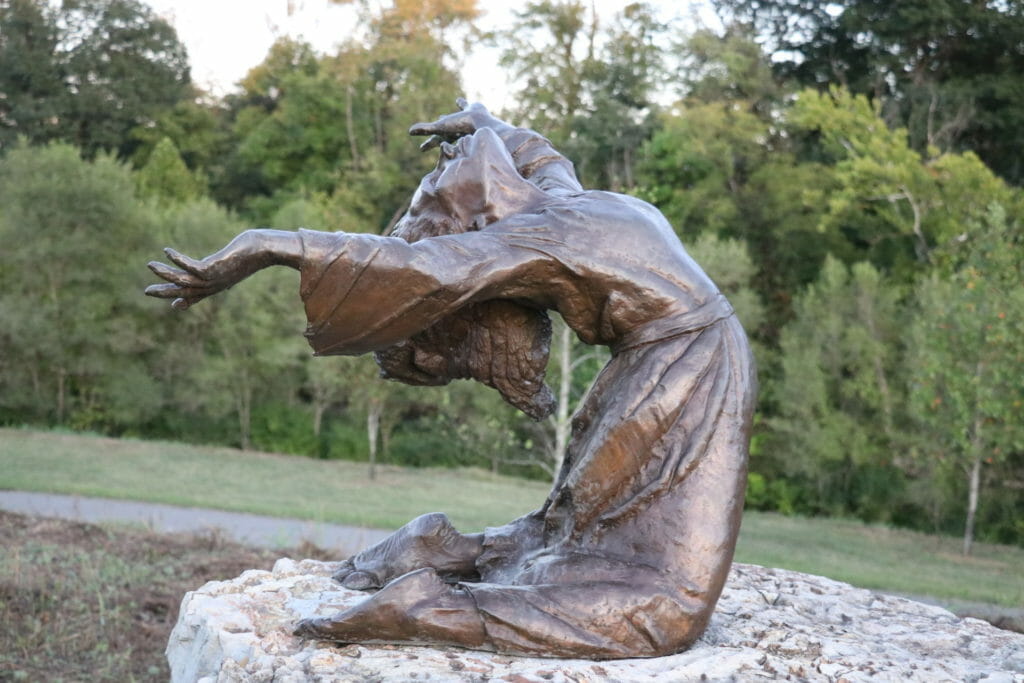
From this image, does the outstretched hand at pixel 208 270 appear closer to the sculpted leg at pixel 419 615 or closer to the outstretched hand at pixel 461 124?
the sculpted leg at pixel 419 615

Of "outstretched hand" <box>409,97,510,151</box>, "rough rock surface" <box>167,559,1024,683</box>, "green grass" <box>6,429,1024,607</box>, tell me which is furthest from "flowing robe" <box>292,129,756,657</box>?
"green grass" <box>6,429,1024,607</box>

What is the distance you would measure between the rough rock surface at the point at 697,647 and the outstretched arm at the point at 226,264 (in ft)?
3.80

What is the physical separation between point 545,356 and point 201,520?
25.4ft

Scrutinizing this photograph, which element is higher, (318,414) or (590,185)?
(590,185)

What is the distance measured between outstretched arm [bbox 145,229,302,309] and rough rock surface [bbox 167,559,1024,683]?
3.80ft

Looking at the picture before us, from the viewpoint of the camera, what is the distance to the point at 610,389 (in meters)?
3.59

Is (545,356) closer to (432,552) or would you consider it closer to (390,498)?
(432,552)

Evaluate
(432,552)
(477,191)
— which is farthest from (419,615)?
(477,191)

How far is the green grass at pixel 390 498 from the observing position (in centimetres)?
1134

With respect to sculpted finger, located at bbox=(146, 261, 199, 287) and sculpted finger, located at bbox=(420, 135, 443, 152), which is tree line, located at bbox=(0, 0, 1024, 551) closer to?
sculpted finger, located at bbox=(420, 135, 443, 152)

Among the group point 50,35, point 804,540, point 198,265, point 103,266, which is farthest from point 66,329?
point 198,265

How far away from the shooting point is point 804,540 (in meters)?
14.3

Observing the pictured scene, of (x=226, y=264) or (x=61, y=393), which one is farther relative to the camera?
(x=61, y=393)

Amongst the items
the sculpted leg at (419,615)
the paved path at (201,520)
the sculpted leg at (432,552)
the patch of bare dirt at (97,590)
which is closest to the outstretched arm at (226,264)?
the sculpted leg at (419,615)
